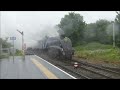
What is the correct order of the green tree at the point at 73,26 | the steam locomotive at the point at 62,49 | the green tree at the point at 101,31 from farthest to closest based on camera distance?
1. the green tree at the point at 101,31
2. the green tree at the point at 73,26
3. the steam locomotive at the point at 62,49

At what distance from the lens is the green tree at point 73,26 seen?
40.1 metres

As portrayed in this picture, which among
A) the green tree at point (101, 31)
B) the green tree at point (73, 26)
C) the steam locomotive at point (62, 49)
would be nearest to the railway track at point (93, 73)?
the steam locomotive at point (62, 49)

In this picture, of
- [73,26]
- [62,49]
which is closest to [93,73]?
[62,49]

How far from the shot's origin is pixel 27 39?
4822 centimetres

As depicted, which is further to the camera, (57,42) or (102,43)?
(102,43)

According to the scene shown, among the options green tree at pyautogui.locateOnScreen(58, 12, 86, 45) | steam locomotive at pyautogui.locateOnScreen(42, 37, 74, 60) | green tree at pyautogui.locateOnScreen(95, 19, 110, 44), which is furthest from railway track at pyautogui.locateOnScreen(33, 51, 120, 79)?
green tree at pyautogui.locateOnScreen(95, 19, 110, 44)

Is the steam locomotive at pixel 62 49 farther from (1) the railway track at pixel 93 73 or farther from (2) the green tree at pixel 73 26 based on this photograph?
(1) the railway track at pixel 93 73

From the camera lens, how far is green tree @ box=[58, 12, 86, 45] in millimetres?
40062

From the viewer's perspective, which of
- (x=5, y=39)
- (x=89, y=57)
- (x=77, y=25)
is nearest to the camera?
(x=89, y=57)

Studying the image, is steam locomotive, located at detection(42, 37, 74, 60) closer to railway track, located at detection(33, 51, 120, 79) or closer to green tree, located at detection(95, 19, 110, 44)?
railway track, located at detection(33, 51, 120, 79)
